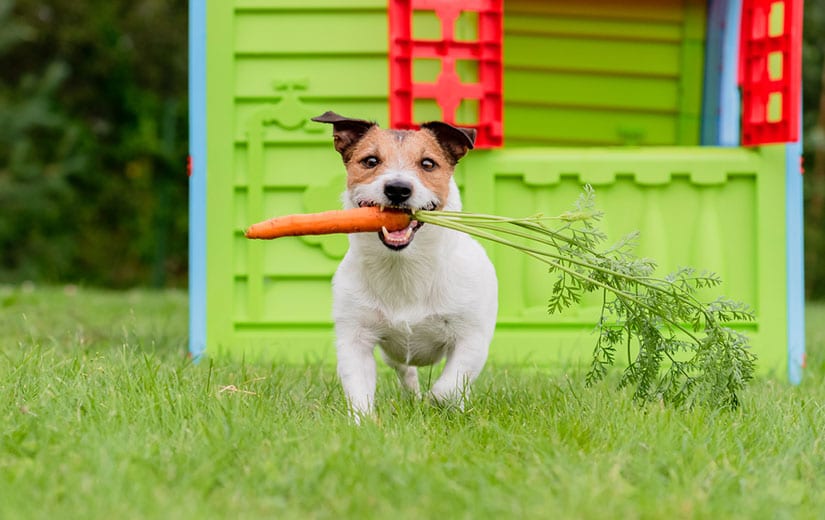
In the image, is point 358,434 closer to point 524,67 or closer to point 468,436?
point 468,436

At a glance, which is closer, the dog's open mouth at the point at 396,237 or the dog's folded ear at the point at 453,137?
the dog's open mouth at the point at 396,237

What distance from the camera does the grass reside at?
100 inches

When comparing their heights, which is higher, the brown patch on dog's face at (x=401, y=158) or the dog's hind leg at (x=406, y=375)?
the brown patch on dog's face at (x=401, y=158)

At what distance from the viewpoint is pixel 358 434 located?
3.04m

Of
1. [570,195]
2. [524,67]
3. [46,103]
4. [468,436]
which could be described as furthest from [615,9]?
[46,103]

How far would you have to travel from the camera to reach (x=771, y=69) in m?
5.18

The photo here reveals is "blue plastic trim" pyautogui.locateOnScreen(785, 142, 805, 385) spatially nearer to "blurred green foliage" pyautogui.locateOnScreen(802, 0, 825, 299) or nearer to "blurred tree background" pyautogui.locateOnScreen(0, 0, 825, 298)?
"blurred tree background" pyautogui.locateOnScreen(0, 0, 825, 298)

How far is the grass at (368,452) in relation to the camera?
255 centimetres

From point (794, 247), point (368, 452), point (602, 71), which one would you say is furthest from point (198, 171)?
point (602, 71)

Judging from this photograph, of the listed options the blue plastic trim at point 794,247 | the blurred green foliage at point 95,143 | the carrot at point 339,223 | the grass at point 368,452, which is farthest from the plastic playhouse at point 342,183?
the blurred green foliage at point 95,143

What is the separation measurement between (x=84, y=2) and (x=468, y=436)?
1175 cm

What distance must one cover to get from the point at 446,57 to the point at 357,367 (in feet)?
6.78

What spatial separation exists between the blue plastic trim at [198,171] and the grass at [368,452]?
126 centimetres

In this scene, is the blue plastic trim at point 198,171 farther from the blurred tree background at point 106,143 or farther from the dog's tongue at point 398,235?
the blurred tree background at point 106,143
